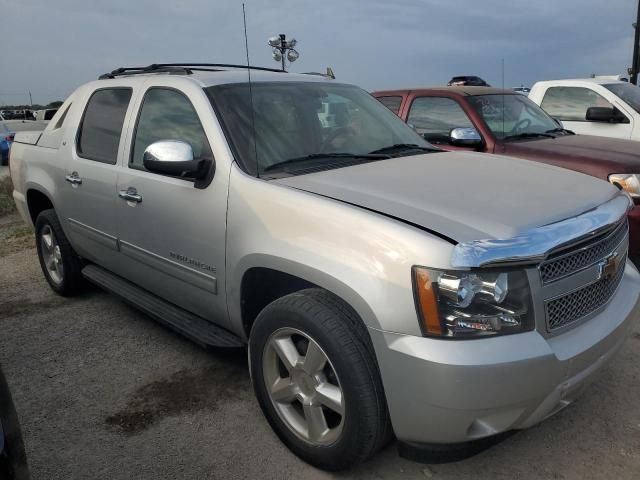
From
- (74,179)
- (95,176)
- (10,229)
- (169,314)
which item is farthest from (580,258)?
(10,229)

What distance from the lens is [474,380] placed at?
1.98 m

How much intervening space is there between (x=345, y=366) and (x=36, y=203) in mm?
3953

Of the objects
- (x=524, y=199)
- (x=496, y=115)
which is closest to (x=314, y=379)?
(x=524, y=199)

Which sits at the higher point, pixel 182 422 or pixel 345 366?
pixel 345 366

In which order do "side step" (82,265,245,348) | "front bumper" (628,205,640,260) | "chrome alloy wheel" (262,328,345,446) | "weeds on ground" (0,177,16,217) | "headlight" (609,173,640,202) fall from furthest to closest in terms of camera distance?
"weeds on ground" (0,177,16,217), "headlight" (609,173,640,202), "front bumper" (628,205,640,260), "side step" (82,265,245,348), "chrome alloy wheel" (262,328,345,446)

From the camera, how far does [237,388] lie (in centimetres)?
329

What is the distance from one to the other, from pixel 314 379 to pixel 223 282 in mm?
747

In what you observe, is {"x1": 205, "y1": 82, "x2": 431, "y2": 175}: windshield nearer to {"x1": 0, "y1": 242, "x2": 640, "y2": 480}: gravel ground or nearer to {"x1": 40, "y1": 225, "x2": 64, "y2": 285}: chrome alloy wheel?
{"x1": 0, "y1": 242, "x2": 640, "y2": 480}: gravel ground

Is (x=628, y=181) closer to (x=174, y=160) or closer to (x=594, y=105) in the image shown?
(x=594, y=105)

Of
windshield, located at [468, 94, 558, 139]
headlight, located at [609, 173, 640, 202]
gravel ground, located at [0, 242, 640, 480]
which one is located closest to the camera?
gravel ground, located at [0, 242, 640, 480]

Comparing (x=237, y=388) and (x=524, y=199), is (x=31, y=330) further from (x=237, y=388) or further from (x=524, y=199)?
(x=524, y=199)

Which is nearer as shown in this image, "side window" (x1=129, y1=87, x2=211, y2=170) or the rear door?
"side window" (x1=129, y1=87, x2=211, y2=170)

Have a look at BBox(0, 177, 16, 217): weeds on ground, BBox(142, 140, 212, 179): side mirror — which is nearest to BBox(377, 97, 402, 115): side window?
BBox(142, 140, 212, 179): side mirror

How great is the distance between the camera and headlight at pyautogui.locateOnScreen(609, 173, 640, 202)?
4652 mm
